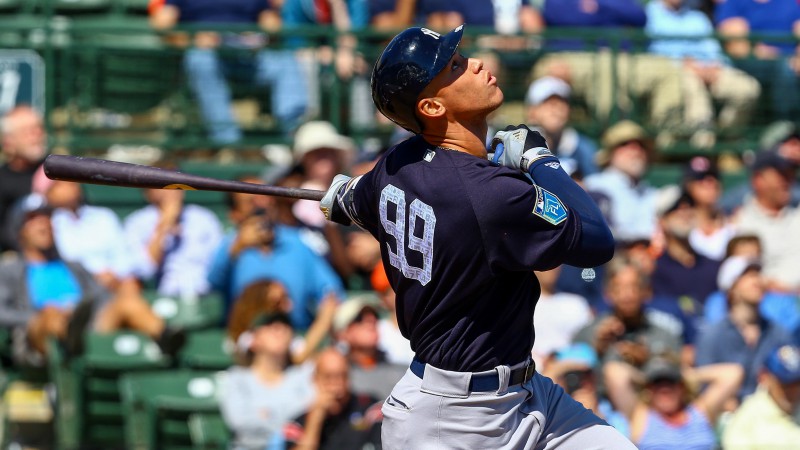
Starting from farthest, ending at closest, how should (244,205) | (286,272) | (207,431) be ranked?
(244,205), (286,272), (207,431)

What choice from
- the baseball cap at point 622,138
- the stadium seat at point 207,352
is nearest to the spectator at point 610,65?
the baseball cap at point 622,138

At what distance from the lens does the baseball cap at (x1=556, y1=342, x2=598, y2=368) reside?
694cm

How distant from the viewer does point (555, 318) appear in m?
7.39

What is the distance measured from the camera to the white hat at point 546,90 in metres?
8.85

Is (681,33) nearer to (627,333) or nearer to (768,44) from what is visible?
(768,44)

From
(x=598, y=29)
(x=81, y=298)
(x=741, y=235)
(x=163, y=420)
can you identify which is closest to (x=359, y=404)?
(x=163, y=420)

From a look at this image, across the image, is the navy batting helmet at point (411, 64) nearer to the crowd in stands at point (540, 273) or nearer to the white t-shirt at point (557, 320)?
the crowd in stands at point (540, 273)

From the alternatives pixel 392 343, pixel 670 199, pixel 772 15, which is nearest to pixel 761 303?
pixel 670 199

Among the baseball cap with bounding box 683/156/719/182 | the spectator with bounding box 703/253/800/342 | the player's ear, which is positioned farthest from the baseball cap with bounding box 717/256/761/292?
the player's ear

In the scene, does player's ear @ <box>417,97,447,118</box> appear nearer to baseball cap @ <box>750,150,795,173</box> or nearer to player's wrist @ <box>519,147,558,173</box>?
player's wrist @ <box>519,147,558,173</box>

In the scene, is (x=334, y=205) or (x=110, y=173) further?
(x=110, y=173)

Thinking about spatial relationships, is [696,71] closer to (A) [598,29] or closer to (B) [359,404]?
(A) [598,29]

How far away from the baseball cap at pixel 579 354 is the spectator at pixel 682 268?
1.04 m

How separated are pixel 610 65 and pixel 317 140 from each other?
236cm
